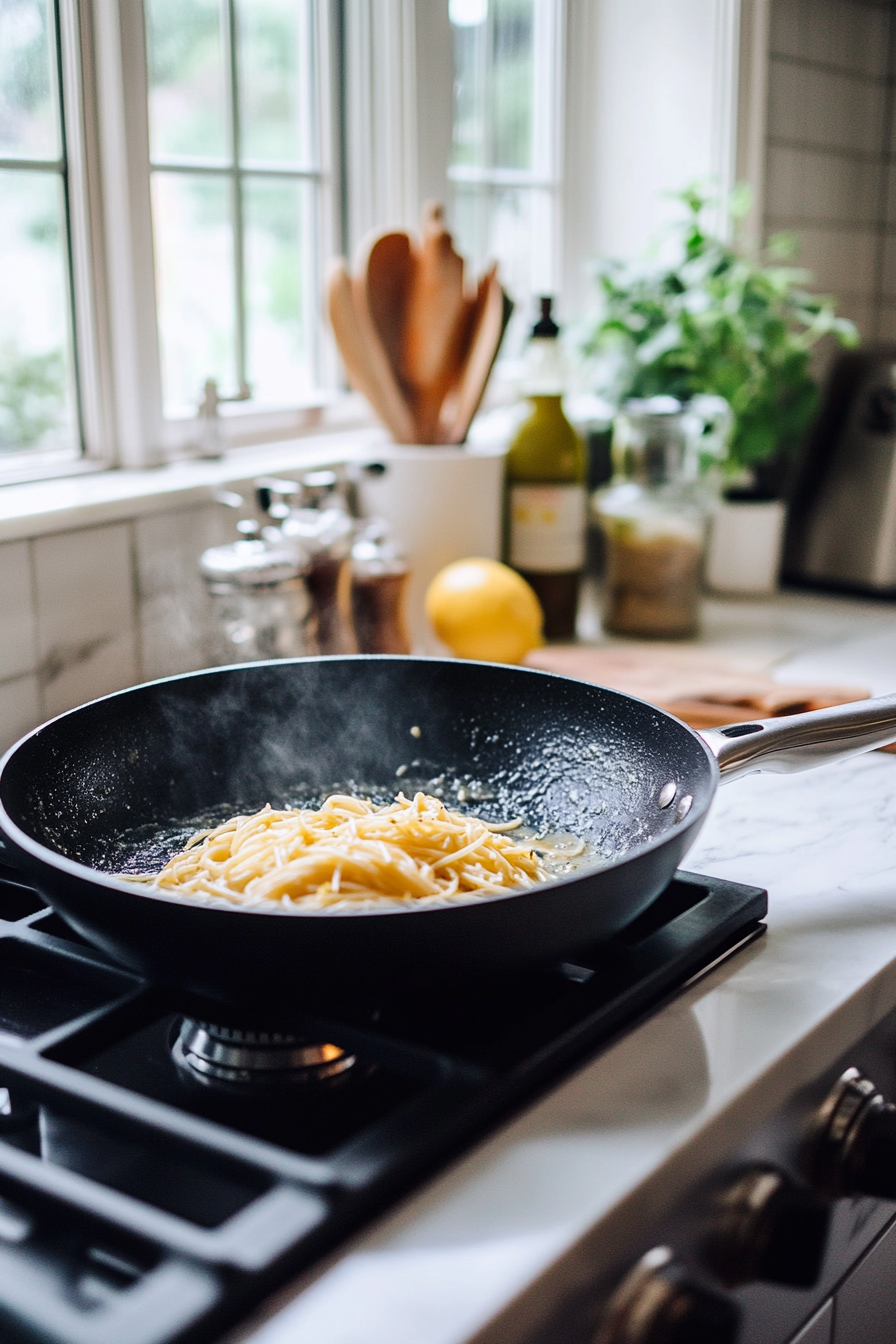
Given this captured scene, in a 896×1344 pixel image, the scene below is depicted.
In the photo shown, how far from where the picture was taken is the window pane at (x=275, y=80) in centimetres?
148

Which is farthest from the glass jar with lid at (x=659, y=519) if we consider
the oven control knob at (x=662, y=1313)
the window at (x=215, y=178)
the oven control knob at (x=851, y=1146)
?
the oven control knob at (x=662, y=1313)

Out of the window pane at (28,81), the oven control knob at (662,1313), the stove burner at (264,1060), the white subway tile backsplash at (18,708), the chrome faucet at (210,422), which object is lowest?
the oven control knob at (662,1313)

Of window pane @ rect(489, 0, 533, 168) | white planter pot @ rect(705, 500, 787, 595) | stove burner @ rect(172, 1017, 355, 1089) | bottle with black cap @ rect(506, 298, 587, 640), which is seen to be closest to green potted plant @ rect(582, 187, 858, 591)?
white planter pot @ rect(705, 500, 787, 595)

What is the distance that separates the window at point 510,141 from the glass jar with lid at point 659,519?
43cm

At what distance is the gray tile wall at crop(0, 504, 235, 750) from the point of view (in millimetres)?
1095

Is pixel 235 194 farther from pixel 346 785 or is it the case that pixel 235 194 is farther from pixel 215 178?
pixel 346 785

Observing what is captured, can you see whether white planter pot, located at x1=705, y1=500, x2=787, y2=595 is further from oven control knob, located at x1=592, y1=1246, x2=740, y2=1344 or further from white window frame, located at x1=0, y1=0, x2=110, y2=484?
oven control knob, located at x1=592, y1=1246, x2=740, y2=1344

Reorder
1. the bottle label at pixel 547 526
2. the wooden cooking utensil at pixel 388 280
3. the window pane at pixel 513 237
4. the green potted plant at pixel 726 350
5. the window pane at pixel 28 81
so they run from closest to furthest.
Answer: the window pane at pixel 28 81
the wooden cooking utensil at pixel 388 280
the bottle label at pixel 547 526
the green potted plant at pixel 726 350
the window pane at pixel 513 237

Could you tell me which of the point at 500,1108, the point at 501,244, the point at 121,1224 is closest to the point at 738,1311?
the point at 500,1108

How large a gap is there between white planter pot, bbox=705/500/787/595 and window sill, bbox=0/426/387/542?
0.50 metres

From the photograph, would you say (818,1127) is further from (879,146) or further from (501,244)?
(879,146)

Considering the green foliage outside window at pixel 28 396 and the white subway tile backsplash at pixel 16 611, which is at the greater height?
the green foliage outside window at pixel 28 396

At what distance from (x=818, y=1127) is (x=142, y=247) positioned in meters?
1.02

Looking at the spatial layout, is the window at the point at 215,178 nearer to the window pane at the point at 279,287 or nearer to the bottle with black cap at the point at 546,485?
the window pane at the point at 279,287
